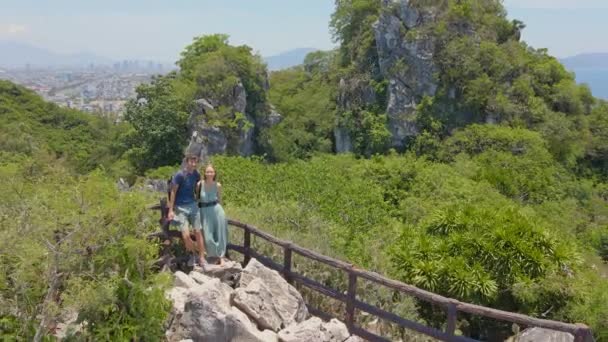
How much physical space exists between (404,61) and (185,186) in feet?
105

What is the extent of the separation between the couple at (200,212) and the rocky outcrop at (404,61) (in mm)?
30473

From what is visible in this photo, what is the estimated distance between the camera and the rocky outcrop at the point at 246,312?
568cm

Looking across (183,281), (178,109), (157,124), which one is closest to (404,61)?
(178,109)

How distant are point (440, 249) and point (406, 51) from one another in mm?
29183

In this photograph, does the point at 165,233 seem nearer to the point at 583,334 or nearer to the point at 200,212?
the point at 200,212

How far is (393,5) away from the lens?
36844 millimetres

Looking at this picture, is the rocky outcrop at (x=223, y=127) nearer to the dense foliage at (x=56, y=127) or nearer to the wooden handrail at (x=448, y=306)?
the dense foliage at (x=56, y=127)

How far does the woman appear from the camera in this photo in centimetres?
707

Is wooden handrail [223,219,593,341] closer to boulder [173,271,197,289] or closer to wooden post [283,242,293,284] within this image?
wooden post [283,242,293,284]

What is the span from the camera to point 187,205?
7168 millimetres

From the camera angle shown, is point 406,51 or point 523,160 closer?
point 523,160

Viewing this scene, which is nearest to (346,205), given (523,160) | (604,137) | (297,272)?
(297,272)

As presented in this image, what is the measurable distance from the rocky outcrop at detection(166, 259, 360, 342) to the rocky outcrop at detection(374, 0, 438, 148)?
101 ft

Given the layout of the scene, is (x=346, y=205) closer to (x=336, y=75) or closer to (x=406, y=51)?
(x=406, y=51)
